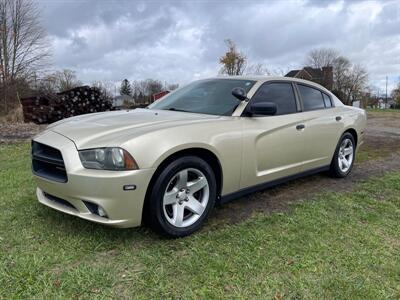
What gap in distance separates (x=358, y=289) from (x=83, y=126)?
8.42ft

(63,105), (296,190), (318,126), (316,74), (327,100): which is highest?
(316,74)

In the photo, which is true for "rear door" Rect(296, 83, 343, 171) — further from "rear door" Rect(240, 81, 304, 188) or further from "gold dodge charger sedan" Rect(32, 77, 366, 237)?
"rear door" Rect(240, 81, 304, 188)

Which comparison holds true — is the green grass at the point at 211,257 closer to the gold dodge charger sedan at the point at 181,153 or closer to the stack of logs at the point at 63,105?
the gold dodge charger sedan at the point at 181,153

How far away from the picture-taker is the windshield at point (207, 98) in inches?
151

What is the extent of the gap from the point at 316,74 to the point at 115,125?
5410cm

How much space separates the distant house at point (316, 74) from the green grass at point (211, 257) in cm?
4631

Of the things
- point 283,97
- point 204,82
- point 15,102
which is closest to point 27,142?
point 204,82

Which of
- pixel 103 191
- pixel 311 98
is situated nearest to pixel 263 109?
pixel 311 98

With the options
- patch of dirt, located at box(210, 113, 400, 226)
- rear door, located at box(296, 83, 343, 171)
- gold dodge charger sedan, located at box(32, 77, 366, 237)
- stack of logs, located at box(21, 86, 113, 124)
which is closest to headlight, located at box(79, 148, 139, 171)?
gold dodge charger sedan, located at box(32, 77, 366, 237)

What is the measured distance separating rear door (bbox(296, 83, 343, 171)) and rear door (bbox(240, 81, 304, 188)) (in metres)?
0.15

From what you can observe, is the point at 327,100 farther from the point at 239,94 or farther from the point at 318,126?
the point at 239,94

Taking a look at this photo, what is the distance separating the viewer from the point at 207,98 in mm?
4074

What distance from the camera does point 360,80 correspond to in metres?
54.6

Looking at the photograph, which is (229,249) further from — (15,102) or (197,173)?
(15,102)
